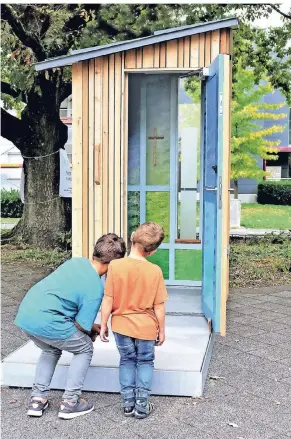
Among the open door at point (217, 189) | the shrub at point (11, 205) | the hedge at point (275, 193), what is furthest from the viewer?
the hedge at point (275, 193)

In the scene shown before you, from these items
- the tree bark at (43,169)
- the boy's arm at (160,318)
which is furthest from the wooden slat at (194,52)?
the tree bark at (43,169)

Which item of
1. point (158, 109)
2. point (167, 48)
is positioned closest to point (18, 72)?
point (158, 109)

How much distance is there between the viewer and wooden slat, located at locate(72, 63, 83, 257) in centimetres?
648

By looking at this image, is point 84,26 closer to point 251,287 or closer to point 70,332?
point 251,287

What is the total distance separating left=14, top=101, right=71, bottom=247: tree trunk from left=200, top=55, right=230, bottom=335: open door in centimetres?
717

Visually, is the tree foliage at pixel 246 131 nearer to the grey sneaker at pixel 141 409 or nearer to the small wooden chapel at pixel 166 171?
the small wooden chapel at pixel 166 171

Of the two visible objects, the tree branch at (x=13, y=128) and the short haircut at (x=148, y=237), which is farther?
the tree branch at (x=13, y=128)

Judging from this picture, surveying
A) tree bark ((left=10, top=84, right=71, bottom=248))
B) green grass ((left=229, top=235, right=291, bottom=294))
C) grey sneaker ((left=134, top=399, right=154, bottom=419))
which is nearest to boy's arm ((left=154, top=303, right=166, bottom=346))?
grey sneaker ((left=134, top=399, right=154, bottom=419))

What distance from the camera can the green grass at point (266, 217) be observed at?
20.4 m

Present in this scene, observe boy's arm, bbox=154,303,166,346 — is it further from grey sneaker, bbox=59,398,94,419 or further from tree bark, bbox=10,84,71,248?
tree bark, bbox=10,84,71,248

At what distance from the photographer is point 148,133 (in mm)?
7594

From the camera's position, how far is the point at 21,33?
39.5 feet

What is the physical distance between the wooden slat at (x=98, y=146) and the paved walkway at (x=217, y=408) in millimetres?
1483

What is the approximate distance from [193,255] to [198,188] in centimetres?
84
